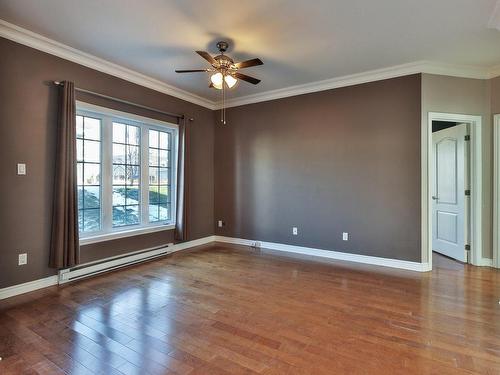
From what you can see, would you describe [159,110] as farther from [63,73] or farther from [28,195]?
[28,195]

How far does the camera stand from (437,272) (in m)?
3.76

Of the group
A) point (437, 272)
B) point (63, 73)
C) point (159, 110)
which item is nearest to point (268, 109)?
point (159, 110)

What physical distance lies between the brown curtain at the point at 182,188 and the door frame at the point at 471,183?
370 centimetres

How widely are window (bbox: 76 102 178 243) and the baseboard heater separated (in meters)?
0.33

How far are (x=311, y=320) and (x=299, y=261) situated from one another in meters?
1.85

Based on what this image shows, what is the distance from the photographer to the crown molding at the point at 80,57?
292cm

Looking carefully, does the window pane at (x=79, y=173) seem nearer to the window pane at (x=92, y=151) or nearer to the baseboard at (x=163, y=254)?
the window pane at (x=92, y=151)

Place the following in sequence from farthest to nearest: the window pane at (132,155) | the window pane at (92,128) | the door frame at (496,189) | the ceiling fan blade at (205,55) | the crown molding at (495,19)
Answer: the window pane at (132,155)
the door frame at (496,189)
the window pane at (92,128)
the ceiling fan blade at (205,55)
the crown molding at (495,19)

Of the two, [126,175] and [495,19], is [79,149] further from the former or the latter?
[495,19]

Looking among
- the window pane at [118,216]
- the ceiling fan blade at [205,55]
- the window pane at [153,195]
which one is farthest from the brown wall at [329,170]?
the ceiling fan blade at [205,55]

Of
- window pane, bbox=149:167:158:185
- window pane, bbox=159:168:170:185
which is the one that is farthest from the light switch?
window pane, bbox=159:168:170:185

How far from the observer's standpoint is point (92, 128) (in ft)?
12.4

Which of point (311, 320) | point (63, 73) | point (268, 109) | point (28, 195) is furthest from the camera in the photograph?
point (268, 109)

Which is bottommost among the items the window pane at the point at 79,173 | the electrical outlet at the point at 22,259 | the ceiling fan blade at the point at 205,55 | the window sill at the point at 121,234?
the electrical outlet at the point at 22,259
